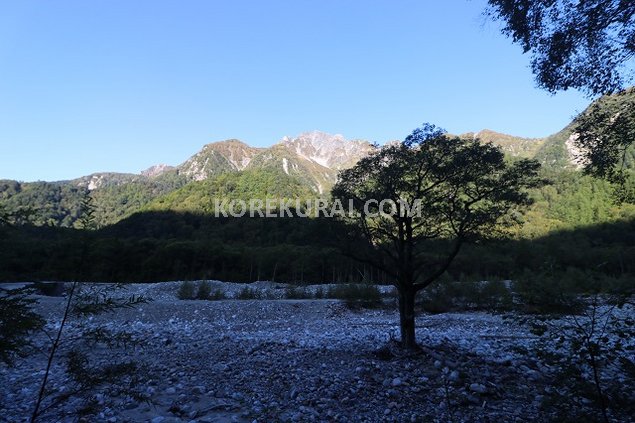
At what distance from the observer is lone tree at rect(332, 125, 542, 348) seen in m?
8.65

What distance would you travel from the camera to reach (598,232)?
62188 millimetres

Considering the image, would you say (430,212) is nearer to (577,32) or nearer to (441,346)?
(441,346)

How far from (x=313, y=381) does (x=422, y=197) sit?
4.78 metres

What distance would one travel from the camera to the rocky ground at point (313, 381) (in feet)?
19.0

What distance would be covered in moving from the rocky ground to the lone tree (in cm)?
149

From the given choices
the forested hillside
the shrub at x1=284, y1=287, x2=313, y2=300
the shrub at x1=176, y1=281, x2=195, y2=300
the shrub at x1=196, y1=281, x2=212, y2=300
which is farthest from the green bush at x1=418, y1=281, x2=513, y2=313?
the shrub at x1=176, y1=281, x2=195, y2=300

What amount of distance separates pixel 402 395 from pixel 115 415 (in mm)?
4446

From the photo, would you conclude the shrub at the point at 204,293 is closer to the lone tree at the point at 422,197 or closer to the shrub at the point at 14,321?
the lone tree at the point at 422,197

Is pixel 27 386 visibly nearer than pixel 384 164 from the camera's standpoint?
Yes

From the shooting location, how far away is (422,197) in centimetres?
932

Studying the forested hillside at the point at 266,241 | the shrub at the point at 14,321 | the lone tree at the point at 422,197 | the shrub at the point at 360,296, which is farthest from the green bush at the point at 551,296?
the shrub at the point at 360,296

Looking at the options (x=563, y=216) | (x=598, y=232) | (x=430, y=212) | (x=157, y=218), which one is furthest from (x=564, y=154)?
(x=430, y=212)

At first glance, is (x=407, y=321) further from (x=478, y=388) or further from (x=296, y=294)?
(x=296, y=294)

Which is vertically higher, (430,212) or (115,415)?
(430,212)
